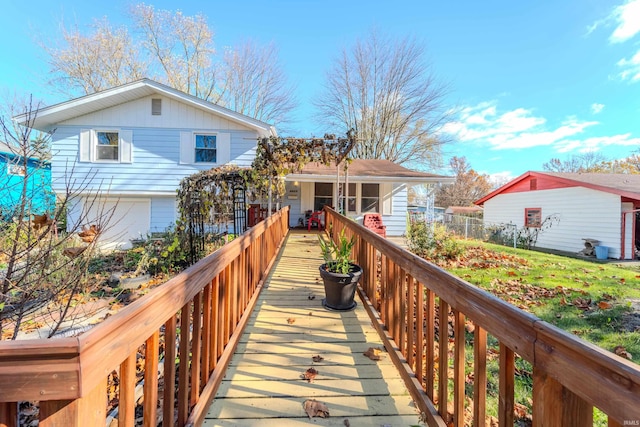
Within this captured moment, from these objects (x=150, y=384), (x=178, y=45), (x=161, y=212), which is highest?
(x=178, y=45)

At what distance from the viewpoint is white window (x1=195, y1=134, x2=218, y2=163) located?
9.98 meters

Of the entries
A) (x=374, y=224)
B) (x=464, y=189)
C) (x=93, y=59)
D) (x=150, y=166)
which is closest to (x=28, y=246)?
(x=374, y=224)

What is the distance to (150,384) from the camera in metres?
1.16

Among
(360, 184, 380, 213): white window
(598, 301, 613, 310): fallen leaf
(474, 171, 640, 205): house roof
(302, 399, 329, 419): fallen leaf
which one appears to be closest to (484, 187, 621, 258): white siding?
(474, 171, 640, 205): house roof

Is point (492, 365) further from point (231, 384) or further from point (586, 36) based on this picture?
point (586, 36)

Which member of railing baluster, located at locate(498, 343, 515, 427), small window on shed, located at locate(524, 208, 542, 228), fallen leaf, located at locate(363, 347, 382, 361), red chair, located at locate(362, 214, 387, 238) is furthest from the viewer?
small window on shed, located at locate(524, 208, 542, 228)

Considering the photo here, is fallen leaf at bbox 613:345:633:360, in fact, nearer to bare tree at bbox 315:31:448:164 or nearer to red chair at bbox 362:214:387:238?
red chair at bbox 362:214:387:238

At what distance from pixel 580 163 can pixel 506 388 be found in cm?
4217

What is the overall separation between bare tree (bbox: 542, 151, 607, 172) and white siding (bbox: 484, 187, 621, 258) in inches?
911

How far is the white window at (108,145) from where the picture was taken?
9.69 metres

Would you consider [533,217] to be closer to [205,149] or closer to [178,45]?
[205,149]

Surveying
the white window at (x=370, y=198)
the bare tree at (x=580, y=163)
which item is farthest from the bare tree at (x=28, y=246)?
the bare tree at (x=580, y=163)

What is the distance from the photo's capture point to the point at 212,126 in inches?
390

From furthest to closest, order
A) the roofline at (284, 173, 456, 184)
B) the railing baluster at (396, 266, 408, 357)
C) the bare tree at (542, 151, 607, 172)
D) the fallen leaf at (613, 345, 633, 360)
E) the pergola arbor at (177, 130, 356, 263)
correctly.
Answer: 1. the bare tree at (542, 151, 607, 172)
2. the roofline at (284, 173, 456, 184)
3. the pergola arbor at (177, 130, 356, 263)
4. the fallen leaf at (613, 345, 633, 360)
5. the railing baluster at (396, 266, 408, 357)
